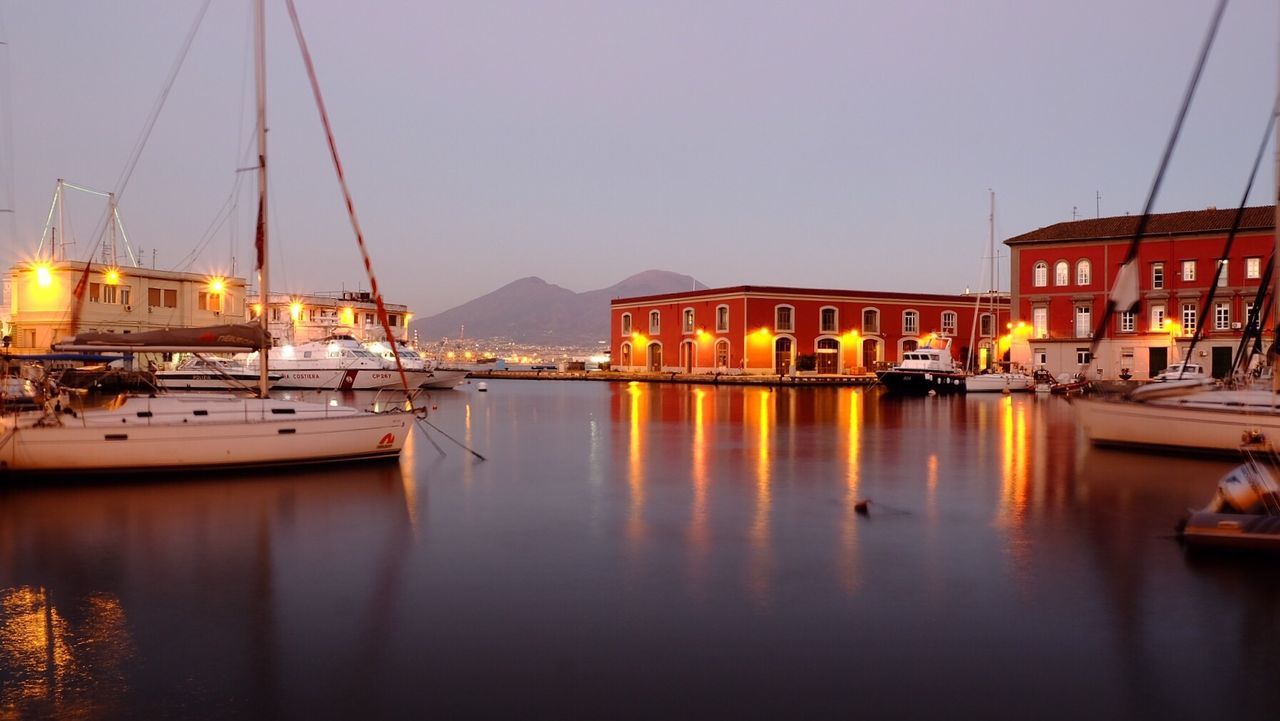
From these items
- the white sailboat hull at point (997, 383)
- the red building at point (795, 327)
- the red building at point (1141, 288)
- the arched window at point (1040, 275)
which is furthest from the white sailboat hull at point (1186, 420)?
the red building at point (795, 327)

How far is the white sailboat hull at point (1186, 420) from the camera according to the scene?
59.7 ft

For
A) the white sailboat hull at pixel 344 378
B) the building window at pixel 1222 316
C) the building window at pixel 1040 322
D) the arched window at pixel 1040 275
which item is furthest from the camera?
the arched window at pixel 1040 275

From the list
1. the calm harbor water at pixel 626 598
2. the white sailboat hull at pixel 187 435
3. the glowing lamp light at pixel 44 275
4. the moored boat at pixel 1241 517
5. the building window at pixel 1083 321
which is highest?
the glowing lamp light at pixel 44 275

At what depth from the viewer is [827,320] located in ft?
229

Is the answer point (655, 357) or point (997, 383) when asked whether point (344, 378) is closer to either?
point (655, 357)

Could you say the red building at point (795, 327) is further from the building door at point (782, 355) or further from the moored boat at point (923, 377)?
the moored boat at point (923, 377)

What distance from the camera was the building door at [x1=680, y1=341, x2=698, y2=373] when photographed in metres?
71.9

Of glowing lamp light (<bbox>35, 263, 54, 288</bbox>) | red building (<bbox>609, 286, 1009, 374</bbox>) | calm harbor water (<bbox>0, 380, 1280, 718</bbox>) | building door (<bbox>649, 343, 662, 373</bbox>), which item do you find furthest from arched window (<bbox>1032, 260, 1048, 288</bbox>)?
glowing lamp light (<bbox>35, 263, 54, 288</bbox>)

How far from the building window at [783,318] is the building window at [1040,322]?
16751 mm

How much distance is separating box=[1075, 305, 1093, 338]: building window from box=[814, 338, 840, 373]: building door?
1767cm

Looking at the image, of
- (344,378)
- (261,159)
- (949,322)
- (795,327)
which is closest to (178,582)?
(261,159)

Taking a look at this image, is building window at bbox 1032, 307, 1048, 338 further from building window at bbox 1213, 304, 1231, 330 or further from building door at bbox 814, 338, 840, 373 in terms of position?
building door at bbox 814, 338, 840, 373

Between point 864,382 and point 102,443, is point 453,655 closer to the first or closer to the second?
point 102,443

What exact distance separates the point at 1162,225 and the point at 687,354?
33340 mm
